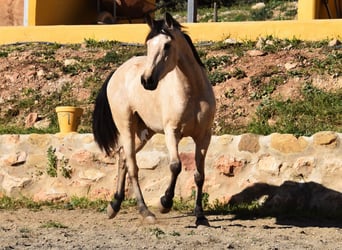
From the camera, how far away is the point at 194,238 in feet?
27.7

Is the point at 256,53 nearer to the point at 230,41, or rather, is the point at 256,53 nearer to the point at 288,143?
the point at 230,41

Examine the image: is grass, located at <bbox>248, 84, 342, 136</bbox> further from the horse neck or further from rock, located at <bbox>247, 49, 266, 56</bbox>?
the horse neck

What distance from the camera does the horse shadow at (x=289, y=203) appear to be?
10266 mm

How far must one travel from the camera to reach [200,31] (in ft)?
52.3

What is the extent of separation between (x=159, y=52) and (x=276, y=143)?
6.81 feet

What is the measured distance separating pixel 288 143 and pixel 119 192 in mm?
1987

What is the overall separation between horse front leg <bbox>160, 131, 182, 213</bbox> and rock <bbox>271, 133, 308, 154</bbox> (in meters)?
1.58

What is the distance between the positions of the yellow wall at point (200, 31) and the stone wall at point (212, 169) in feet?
15.6

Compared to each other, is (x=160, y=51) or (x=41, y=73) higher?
(x=160, y=51)

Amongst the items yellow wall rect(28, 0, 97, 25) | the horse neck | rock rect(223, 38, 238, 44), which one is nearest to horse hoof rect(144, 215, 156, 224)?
the horse neck

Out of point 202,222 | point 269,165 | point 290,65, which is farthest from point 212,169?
point 290,65

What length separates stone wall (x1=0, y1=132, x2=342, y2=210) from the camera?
1048 centimetres

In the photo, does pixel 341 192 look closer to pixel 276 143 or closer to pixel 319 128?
pixel 276 143

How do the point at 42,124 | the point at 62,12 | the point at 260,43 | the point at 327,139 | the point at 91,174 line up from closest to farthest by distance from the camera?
the point at 327,139, the point at 91,174, the point at 42,124, the point at 260,43, the point at 62,12
